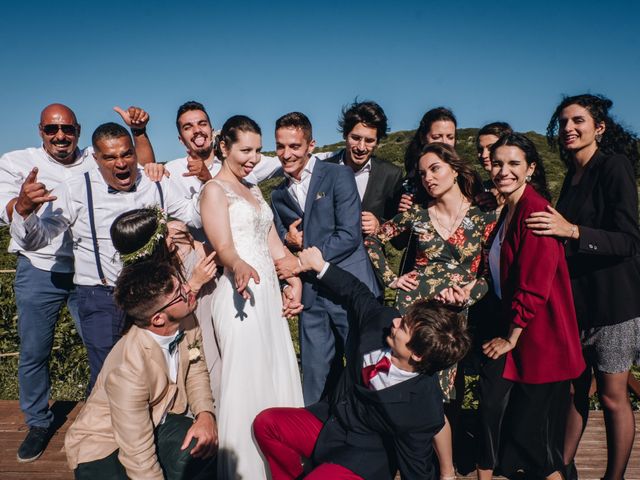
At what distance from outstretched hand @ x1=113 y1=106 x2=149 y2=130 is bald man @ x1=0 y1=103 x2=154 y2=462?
16.6 inches

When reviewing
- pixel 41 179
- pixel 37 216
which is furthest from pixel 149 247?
pixel 41 179

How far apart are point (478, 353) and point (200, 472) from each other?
200cm

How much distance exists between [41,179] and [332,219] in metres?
2.35

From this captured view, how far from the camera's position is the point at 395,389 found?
2.63 meters

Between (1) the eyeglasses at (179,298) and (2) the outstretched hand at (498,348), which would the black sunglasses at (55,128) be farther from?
(2) the outstretched hand at (498,348)

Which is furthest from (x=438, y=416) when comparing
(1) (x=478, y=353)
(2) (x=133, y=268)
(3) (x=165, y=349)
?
(2) (x=133, y=268)

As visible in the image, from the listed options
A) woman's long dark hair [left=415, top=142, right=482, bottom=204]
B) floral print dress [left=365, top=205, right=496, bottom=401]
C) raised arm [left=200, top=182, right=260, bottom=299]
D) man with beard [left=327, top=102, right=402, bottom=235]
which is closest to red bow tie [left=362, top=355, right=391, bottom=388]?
floral print dress [left=365, top=205, right=496, bottom=401]

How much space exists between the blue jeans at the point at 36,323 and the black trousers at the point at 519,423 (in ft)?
10.6

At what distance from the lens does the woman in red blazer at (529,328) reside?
2.86m

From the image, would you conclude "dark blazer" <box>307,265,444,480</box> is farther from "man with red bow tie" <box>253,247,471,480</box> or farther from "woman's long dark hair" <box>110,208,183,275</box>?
"woman's long dark hair" <box>110,208,183,275</box>

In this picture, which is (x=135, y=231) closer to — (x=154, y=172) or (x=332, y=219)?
(x=154, y=172)

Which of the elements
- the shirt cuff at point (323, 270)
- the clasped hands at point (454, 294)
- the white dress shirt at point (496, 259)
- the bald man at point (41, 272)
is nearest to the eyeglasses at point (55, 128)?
the bald man at point (41, 272)

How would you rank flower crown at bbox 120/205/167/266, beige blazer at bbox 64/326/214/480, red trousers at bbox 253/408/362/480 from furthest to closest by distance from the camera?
flower crown at bbox 120/205/167/266, red trousers at bbox 253/408/362/480, beige blazer at bbox 64/326/214/480

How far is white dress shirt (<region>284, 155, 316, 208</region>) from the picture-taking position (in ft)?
12.2
